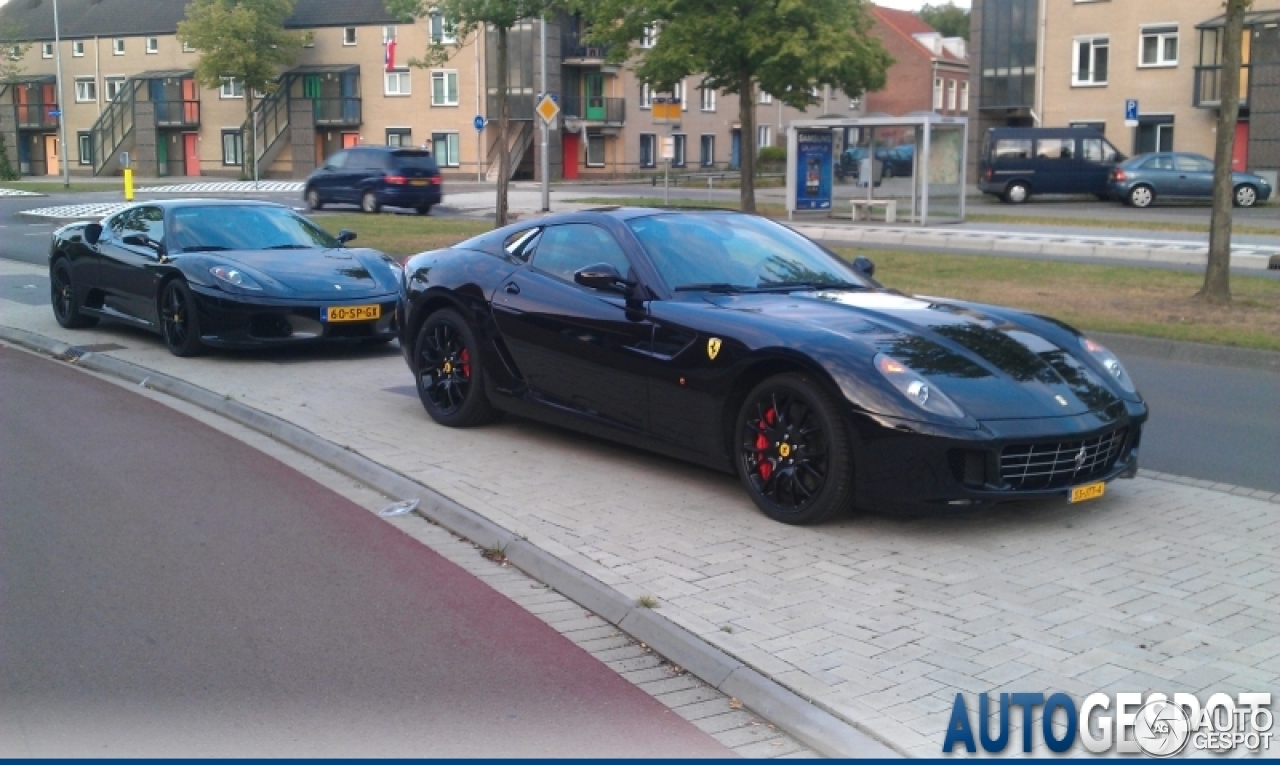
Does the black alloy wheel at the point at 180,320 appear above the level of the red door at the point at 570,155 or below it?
below

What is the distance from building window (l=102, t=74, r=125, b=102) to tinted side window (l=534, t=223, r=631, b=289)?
6960cm

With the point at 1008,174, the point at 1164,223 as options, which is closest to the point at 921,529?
the point at 1164,223

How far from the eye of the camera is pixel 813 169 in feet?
102

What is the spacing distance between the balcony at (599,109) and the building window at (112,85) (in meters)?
25.5

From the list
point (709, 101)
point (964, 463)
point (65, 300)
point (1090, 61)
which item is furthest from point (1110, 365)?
point (709, 101)

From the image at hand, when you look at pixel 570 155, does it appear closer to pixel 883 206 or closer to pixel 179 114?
pixel 179 114

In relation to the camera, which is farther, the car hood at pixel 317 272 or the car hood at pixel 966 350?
the car hood at pixel 317 272

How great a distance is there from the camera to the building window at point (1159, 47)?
45156 millimetres

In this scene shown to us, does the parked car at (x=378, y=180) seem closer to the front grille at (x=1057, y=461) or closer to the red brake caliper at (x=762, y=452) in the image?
the red brake caliper at (x=762, y=452)

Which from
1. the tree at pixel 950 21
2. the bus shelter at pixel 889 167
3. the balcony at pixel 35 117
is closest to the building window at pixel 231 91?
the balcony at pixel 35 117

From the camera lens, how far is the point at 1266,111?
42.2m

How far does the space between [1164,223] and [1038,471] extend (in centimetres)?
2655

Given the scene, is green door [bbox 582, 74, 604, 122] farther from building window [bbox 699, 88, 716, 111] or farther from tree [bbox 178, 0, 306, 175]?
tree [bbox 178, 0, 306, 175]

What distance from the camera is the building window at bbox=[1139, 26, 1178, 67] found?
45.2m
